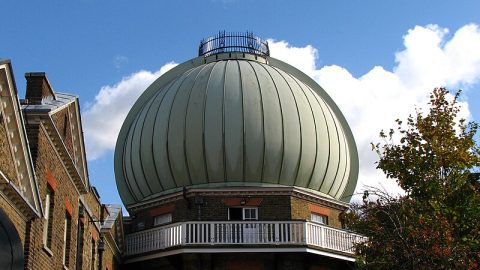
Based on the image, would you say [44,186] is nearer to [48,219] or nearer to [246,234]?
[48,219]

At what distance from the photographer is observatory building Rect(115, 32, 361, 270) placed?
2708 centimetres

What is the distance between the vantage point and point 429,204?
17.7 meters

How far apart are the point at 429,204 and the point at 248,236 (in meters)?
10.6

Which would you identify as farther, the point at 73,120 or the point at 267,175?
the point at 267,175

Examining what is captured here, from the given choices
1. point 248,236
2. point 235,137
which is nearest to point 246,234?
point 248,236

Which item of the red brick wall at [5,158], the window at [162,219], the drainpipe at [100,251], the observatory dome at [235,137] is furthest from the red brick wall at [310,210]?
the red brick wall at [5,158]

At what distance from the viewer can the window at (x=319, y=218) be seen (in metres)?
29.4

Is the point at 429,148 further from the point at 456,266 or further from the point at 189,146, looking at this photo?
the point at 189,146

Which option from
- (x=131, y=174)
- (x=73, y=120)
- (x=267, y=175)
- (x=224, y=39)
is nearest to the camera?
(x=73, y=120)

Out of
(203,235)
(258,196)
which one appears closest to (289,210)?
(258,196)

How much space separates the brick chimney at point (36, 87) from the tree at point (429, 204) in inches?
328

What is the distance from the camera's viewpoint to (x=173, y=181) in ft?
98.1

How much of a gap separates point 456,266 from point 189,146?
15.1 m

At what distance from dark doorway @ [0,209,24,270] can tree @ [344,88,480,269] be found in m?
8.20
